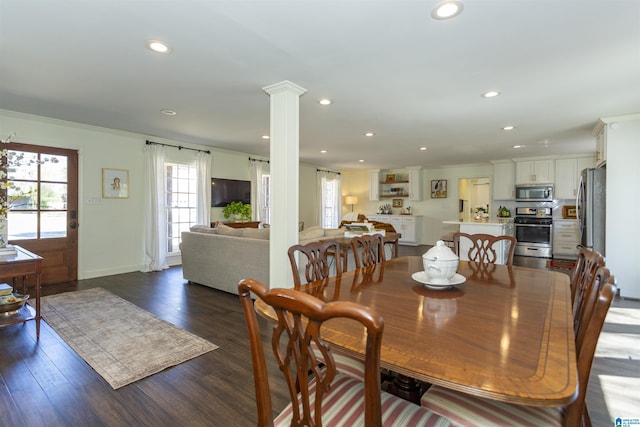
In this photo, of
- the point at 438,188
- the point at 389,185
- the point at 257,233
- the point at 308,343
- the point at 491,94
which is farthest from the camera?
the point at 389,185

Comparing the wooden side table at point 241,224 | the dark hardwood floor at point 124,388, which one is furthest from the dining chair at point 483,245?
the wooden side table at point 241,224

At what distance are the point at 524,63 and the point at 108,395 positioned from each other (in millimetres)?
3919

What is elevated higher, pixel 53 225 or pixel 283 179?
pixel 283 179

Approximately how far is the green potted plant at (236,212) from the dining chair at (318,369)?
570cm

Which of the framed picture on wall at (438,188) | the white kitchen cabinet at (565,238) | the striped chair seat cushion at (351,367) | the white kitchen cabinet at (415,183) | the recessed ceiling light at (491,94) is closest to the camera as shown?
the striped chair seat cushion at (351,367)

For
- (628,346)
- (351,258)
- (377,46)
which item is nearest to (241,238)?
(351,258)

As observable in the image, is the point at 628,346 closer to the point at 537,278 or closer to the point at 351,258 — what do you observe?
the point at 537,278

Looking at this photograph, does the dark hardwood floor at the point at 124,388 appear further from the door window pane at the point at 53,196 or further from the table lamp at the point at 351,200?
the table lamp at the point at 351,200

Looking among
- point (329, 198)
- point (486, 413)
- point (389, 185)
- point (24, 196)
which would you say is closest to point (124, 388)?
point (486, 413)

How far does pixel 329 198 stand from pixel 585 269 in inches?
332

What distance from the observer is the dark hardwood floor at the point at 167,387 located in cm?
177

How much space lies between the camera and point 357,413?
1.06 metres

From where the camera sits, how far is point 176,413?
180 centimetres

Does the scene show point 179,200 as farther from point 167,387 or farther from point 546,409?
point 546,409
